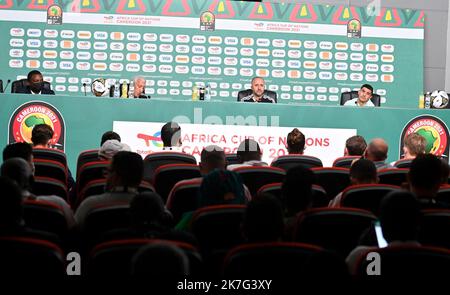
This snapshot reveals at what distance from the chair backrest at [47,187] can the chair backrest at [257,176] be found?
1.09 metres

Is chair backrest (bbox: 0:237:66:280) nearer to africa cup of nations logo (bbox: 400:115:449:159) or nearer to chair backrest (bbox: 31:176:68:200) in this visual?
chair backrest (bbox: 31:176:68:200)

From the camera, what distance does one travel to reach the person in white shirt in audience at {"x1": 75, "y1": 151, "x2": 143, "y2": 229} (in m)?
4.14

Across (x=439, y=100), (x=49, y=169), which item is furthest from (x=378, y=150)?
(x=439, y=100)

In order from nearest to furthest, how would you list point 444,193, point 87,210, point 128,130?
point 87,210
point 444,193
point 128,130

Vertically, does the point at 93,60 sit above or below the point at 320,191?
above

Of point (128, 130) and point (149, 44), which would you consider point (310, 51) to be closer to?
point (149, 44)

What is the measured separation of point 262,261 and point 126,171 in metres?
1.47

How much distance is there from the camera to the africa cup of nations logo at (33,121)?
8.14 metres

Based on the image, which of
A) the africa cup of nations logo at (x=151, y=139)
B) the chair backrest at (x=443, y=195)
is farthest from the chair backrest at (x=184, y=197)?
the africa cup of nations logo at (x=151, y=139)

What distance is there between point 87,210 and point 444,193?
193 cm

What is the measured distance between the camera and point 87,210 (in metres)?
4.11

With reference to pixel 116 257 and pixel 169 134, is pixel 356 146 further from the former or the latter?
pixel 116 257

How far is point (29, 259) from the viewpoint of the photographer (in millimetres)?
2824
